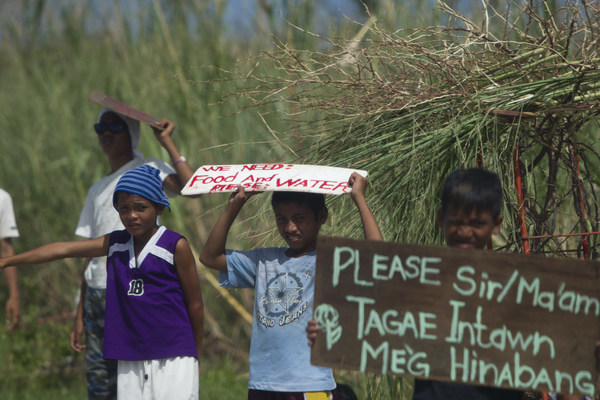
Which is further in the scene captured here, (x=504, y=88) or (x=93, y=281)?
(x=93, y=281)

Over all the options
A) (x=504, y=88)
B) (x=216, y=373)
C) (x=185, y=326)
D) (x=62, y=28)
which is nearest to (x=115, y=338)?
(x=185, y=326)

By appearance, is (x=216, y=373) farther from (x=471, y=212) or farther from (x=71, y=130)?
(x=471, y=212)

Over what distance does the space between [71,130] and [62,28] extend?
3.20m

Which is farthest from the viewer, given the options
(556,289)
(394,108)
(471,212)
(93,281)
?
(93,281)

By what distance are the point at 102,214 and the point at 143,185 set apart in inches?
35.2

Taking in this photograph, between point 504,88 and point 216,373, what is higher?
point 504,88

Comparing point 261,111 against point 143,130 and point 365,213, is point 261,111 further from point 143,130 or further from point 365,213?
point 365,213

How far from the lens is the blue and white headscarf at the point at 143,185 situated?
253cm

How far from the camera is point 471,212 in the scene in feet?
6.11

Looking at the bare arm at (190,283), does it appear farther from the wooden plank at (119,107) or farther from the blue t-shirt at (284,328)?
the wooden plank at (119,107)

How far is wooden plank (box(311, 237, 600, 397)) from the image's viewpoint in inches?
67.3

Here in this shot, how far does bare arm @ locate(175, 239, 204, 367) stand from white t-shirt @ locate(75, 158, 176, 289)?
0.82 metres

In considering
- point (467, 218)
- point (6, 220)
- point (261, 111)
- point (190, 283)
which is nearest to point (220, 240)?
point (190, 283)

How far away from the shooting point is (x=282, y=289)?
232cm
